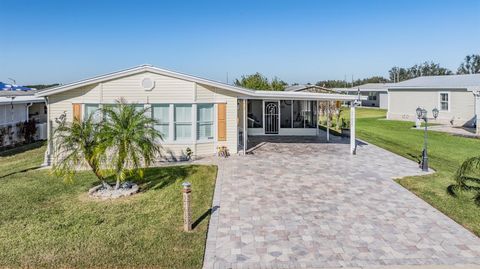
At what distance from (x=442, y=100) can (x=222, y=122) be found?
74.1 ft

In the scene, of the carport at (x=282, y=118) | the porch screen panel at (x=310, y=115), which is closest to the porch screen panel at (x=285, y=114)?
the carport at (x=282, y=118)

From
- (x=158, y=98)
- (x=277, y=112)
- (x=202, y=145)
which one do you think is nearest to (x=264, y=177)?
(x=202, y=145)

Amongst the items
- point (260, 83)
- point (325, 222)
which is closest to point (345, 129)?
point (260, 83)

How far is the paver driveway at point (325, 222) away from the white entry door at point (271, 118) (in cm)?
856

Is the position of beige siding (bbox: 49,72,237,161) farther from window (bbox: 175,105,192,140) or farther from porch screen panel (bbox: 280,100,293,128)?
porch screen panel (bbox: 280,100,293,128)

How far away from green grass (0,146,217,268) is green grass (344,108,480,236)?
5886 millimetres

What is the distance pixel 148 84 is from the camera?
14445 mm

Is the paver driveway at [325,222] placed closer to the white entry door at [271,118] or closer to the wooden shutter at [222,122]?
the wooden shutter at [222,122]

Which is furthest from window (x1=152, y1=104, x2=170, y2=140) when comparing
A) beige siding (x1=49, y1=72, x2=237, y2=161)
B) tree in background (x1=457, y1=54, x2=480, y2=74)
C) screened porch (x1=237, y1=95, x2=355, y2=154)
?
tree in background (x1=457, y1=54, x2=480, y2=74)

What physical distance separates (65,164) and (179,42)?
74.4ft

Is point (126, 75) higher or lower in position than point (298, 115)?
higher

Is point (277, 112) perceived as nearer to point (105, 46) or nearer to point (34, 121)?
point (34, 121)

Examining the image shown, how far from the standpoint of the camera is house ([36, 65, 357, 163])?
1436 cm

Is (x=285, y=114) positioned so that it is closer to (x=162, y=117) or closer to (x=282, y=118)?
(x=282, y=118)
